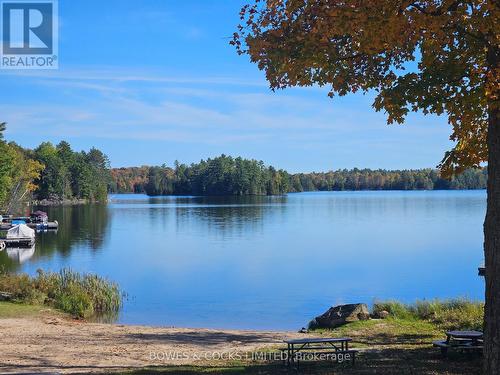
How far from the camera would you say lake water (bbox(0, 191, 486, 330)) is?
2561 centimetres

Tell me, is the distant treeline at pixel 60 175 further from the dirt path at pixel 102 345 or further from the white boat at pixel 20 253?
the dirt path at pixel 102 345

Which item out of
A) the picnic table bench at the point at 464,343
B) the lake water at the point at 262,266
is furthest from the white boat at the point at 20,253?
the picnic table bench at the point at 464,343

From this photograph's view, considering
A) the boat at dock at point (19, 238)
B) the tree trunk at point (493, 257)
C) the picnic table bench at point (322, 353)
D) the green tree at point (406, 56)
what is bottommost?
the boat at dock at point (19, 238)

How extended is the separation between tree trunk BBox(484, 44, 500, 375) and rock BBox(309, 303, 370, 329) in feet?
32.4

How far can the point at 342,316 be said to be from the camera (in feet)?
59.0

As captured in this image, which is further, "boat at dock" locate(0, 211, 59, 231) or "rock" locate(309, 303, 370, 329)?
"boat at dock" locate(0, 211, 59, 231)

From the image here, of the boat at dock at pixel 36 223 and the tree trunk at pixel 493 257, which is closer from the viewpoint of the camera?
the tree trunk at pixel 493 257

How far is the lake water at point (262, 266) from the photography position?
25.6 meters

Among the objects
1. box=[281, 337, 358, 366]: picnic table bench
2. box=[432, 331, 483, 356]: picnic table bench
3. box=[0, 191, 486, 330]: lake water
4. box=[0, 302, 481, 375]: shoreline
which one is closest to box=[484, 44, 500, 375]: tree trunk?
box=[0, 302, 481, 375]: shoreline

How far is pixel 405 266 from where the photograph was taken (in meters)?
37.6

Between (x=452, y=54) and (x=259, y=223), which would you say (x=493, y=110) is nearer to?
(x=452, y=54)

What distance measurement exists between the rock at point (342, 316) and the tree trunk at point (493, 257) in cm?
987

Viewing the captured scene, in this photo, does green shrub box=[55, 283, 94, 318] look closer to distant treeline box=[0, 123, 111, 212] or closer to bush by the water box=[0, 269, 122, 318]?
bush by the water box=[0, 269, 122, 318]

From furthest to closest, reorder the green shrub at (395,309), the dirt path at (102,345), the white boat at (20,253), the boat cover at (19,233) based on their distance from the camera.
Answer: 1. the boat cover at (19,233)
2. the white boat at (20,253)
3. the green shrub at (395,309)
4. the dirt path at (102,345)
